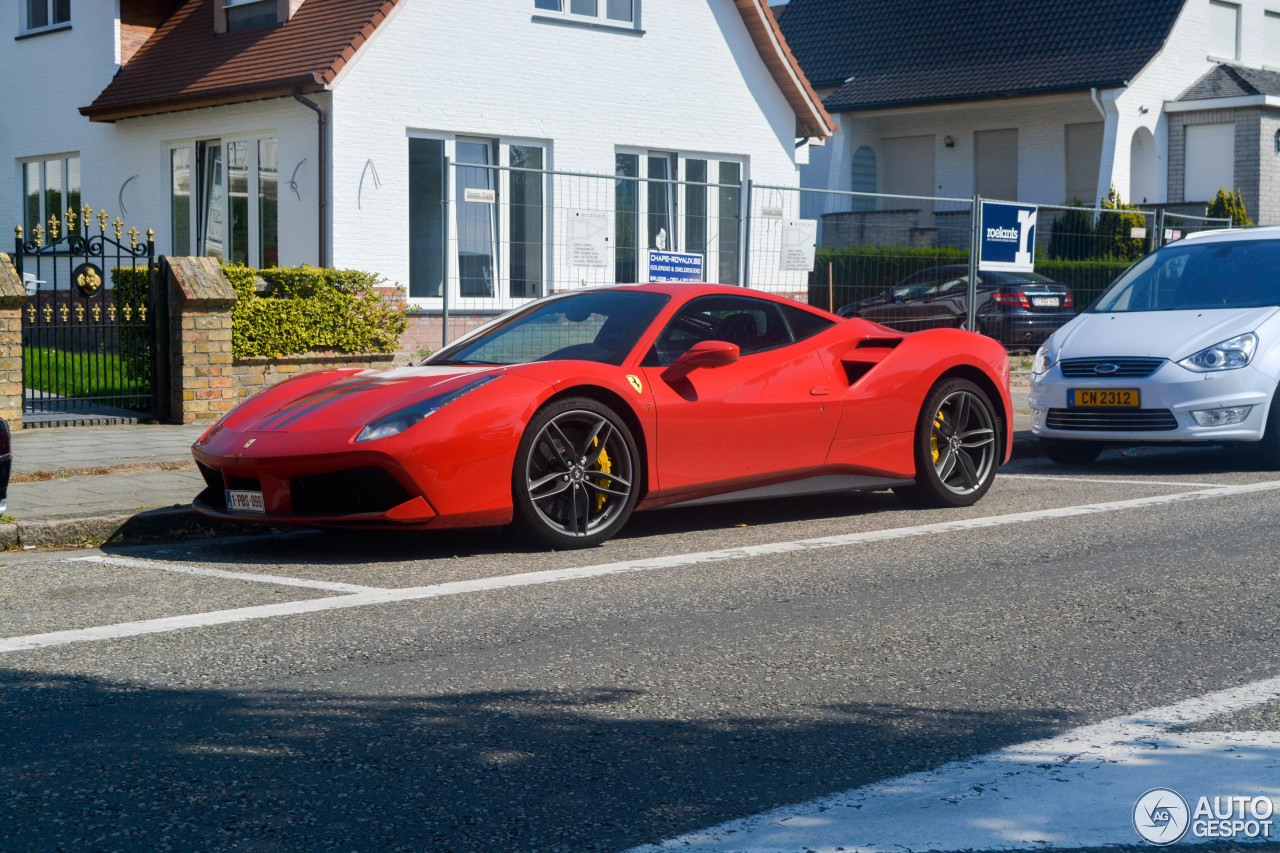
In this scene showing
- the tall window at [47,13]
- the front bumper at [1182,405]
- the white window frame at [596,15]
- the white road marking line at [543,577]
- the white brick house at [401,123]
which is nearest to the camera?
the white road marking line at [543,577]

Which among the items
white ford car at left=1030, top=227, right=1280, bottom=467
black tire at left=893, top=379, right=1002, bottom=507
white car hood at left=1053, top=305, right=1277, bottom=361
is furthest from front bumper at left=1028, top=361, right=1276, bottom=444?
black tire at left=893, top=379, right=1002, bottom=507

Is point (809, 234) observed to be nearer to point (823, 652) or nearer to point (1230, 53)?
point (823, 652)

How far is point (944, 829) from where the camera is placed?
3342 millimetres

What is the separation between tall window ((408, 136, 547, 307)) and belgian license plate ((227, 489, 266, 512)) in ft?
28.3

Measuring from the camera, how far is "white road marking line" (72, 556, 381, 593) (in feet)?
20.5

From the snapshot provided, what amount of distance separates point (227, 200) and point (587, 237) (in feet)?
24.8

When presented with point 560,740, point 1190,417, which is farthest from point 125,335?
point 560,740

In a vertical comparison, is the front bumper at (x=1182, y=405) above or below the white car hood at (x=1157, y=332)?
below

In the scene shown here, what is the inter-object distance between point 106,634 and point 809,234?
9825 mm

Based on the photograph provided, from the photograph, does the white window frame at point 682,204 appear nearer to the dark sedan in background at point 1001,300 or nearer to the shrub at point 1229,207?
the dark sedan in background at point 1001,300

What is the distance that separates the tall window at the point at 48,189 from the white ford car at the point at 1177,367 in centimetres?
1524

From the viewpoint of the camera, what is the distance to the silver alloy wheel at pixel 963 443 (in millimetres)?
8672

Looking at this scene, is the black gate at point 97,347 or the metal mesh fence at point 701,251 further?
the metal mesh fence at point 701,251

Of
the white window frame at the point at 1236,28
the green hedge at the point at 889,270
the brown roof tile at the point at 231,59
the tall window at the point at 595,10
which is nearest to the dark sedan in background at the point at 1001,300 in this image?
the green hedge at the point at 889,270
